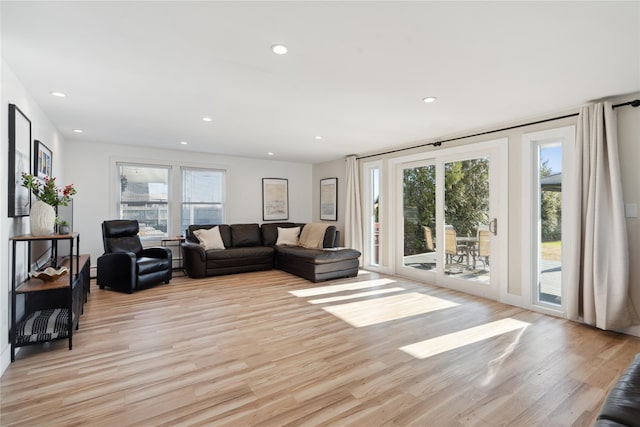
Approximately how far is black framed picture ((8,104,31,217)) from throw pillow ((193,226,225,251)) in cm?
297

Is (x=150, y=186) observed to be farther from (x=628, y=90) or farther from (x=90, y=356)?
(x=628, y=90)

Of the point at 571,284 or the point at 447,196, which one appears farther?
the point at 447,196

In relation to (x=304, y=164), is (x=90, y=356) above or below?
below

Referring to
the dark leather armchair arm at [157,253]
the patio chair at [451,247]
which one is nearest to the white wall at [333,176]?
the patio chair at [451,247]

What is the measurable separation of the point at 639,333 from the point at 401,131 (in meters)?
3.38

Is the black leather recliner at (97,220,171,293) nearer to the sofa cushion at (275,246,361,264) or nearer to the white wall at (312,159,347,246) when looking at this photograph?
the sofa cushion at (275,246,361,264)

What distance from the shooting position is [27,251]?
292cm

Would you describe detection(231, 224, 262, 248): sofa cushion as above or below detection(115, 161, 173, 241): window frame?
below

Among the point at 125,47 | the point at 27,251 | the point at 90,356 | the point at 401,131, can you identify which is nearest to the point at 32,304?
the point at 27,251

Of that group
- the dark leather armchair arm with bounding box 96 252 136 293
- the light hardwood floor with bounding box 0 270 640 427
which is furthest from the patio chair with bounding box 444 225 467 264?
the dark leather armchair arm with bounding box 96 252 136 293

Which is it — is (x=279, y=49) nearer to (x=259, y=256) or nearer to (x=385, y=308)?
(x=385, y=308)

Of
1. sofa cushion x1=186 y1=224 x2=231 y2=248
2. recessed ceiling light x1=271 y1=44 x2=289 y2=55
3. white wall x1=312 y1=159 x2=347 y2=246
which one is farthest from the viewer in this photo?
white wall x1=312 y1=159 x2=347 y2=246

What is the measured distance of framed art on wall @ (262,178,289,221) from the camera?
7266mm

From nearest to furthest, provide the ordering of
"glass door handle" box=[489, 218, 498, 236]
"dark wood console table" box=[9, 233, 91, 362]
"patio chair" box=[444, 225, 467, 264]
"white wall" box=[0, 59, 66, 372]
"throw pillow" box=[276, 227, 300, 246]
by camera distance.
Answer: "white wall" box=[0, 59, 66, 372]
"dark wood console table" box=[9, 233, 91, 362]
"glass door handle" box=[489, 218, 498, 236]
"patio chair" box=[444, 225, 467, 264]
"throw pillow" box=[276, 227, 300, 246]
